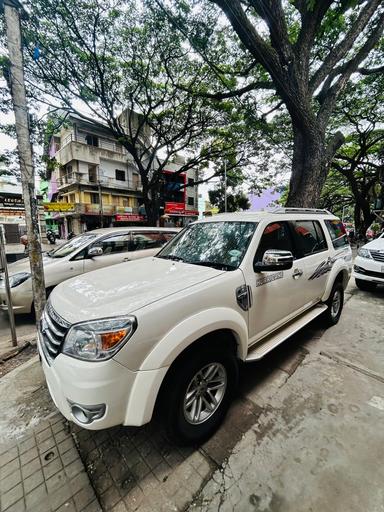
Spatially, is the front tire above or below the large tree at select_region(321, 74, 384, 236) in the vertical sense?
below

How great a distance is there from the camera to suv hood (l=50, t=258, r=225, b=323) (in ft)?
5.04

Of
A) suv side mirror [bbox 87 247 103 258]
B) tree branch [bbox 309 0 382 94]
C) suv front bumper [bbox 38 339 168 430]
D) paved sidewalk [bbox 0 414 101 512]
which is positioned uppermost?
tree branch [bbox 309 0 382 94]

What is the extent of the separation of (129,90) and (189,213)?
18863mm

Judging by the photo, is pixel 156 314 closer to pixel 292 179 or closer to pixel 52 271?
pixel 52 271

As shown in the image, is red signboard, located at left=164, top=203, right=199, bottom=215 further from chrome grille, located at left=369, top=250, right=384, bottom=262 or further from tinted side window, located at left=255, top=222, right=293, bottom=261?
tinted side window, located at left=255, top=222, right=293, bottom=261

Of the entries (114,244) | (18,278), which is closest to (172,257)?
(114,244)

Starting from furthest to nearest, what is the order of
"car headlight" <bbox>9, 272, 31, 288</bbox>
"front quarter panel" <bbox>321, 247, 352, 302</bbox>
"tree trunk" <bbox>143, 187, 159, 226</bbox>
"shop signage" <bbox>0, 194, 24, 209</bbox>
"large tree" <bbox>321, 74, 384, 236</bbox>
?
1. "tree trunk" <bbox>143, 187, 159, 226</bbox>
2. "large tree" <bbox>321, 74, 384, 236</bbox>
3. "car headlight" <bbox>9, 272, 31, 288</bbox>
4. "front quarter panel" <bbox>321, 247, 352, 302</bbox>
5. "shop signage" <bbox>0, 194, 24, 209</bbox>

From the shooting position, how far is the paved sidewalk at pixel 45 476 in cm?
142

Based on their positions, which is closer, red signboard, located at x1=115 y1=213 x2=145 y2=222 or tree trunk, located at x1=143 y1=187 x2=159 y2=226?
tree trunk, located at x1=143 y1=187 x2=159 y2=226

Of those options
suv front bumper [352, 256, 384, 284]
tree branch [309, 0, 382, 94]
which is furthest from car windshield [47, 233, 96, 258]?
tree branch [309, 0, 382, 94]

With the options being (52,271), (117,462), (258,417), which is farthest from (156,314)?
(52,271)

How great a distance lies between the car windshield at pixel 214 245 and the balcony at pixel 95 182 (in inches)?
899

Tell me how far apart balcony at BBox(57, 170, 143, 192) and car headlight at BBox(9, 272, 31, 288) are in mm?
20617

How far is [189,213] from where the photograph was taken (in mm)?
28391
